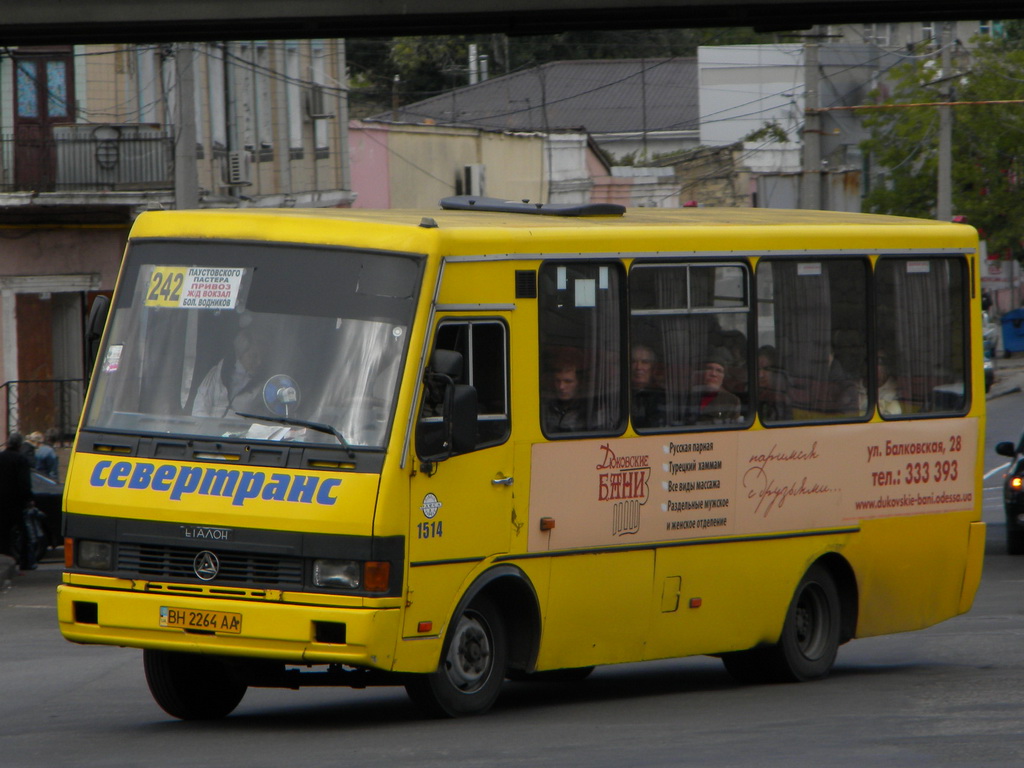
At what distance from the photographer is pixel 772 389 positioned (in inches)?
434

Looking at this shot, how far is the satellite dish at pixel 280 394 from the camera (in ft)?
29.0

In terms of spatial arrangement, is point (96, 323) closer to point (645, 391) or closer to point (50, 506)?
point (645, 391)

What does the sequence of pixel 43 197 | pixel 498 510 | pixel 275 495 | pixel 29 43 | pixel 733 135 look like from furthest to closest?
pixel 733 135 < pixel 43 197 < pixel 29 43 < pixel 498 510 < pixel 275 495

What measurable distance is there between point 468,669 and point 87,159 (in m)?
20.2

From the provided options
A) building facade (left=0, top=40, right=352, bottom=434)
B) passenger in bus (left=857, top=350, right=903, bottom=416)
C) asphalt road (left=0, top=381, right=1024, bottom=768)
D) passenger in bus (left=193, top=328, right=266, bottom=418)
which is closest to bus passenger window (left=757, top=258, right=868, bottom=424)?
passenger in bus (left=857, top=350, right=903, bottom=416)

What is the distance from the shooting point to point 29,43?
1850cm

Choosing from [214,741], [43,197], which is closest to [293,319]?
[214,741]

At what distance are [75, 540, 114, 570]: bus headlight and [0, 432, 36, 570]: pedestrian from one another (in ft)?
36.0

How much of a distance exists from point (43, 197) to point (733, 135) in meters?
41.2

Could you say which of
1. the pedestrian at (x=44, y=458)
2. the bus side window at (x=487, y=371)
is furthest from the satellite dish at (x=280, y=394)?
the pedestrian at (x=44, y=458)

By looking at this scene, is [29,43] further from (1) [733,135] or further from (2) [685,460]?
(1) [733,135]

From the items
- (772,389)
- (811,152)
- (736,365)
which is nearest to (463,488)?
(736,365)

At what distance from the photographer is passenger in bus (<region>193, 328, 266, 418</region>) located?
8914mm

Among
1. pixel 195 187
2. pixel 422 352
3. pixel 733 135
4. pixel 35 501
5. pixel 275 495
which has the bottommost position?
pixel 35 501
